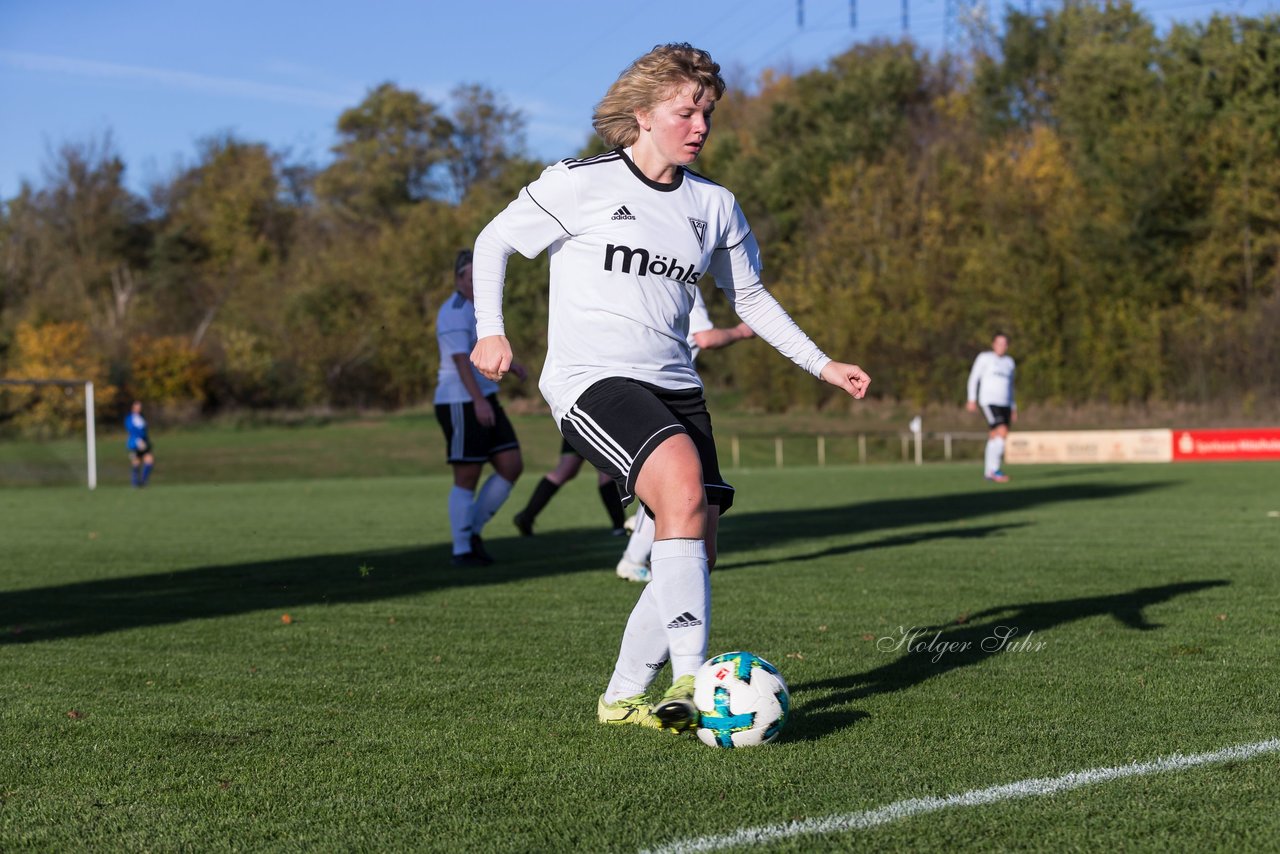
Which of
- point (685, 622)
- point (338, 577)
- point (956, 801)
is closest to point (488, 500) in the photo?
point (338, 577)

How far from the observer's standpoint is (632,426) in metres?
4.35

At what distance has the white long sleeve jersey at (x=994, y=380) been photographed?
22.8 meters

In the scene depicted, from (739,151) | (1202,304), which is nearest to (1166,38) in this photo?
(1202,304)

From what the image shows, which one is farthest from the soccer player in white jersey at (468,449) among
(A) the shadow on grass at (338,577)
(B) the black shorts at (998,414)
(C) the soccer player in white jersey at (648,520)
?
(B) the black shorts at (998,414)

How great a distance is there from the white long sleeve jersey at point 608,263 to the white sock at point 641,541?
429 centimetres

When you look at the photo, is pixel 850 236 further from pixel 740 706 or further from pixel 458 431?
pixel 740 706

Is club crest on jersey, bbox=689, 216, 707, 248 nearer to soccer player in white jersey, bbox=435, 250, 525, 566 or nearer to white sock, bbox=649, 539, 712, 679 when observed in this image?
white sock, bbox=649, 539, 712, 679

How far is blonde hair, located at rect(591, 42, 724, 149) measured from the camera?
445 cm

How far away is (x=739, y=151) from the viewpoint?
191 feet

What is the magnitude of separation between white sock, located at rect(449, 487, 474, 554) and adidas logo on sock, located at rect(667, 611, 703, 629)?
6457 millimetres

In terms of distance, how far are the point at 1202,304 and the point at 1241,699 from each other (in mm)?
42289

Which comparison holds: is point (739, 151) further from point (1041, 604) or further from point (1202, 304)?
point (1041, 604)

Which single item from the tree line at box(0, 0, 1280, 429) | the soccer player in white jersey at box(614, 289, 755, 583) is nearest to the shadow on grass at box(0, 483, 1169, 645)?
the soccer player in white jersey at box(614, 289, 755, 583)

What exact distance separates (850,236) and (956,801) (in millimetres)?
49952
